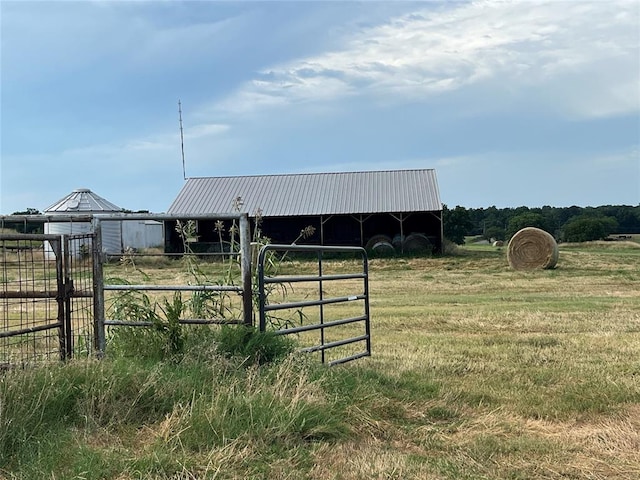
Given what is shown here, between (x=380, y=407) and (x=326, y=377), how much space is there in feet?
1.67

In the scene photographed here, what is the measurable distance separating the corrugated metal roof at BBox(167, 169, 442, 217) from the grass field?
2650 centimetres

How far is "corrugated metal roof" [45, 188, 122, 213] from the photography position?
117ft

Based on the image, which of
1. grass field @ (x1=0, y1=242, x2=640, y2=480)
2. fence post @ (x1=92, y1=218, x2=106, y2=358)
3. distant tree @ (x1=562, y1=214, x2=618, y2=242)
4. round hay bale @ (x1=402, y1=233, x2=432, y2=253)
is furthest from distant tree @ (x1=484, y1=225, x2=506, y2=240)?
fence post @ (x1=92, y1=218, x2=106, y2=358)

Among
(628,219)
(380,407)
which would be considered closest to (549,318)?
(380,407)

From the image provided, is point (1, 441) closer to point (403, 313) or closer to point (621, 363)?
point (621, 363)

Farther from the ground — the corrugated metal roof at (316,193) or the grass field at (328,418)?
the corrugated metal roof at (316,193)

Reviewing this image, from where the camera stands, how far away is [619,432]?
4898 mm

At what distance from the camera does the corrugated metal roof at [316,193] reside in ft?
112

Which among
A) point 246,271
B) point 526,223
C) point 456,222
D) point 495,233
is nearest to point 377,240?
point 456,222

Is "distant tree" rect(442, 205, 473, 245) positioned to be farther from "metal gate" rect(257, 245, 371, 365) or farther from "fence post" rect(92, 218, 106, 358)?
"fence post" rect(92, 218, 106, 358)

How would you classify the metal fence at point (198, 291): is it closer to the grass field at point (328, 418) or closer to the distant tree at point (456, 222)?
the grass field at point (328, 418)

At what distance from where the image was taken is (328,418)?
4727 mm

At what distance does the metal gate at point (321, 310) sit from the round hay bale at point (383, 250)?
13.2 m

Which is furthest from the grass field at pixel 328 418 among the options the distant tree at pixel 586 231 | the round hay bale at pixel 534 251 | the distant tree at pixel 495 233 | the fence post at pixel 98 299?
the distant tree at pixel 495 233
